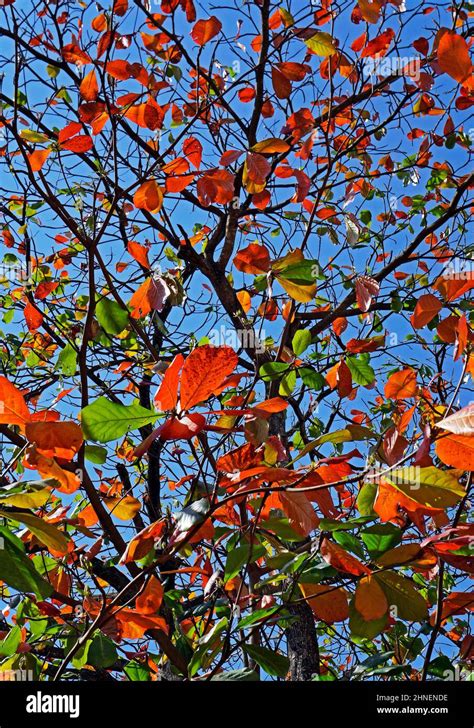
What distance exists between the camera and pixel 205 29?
229cm

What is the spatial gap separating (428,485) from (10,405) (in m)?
0.58

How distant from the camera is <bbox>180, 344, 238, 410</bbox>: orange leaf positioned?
0.83 m

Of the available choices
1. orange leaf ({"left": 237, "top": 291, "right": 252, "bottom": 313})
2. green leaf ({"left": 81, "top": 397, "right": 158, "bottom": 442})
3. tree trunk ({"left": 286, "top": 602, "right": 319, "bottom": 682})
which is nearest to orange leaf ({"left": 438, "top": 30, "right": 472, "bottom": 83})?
green leaf ({"left": 81, "top": 397, "right": 158, "bottom": 442})

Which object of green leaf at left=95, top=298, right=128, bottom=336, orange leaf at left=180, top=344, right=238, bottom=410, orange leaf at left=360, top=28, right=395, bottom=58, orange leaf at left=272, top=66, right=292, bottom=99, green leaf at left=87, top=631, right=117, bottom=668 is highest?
orange leaf at left=360, top=28, right=395, bottom=58

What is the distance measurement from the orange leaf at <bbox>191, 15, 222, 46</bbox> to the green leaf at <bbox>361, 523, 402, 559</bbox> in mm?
1977

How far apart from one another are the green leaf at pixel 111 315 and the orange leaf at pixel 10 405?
0.73 m

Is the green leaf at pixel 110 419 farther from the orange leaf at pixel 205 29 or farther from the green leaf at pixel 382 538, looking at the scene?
the orange leaf at pixel 205 29

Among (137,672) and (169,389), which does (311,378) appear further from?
(169,389)

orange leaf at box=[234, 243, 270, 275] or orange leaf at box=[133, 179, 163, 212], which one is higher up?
orange leaf at box=[133, 179, 163, 212]

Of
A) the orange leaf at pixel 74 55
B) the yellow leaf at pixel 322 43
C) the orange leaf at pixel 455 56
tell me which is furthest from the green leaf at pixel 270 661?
the orange leaf at pixel 74 55

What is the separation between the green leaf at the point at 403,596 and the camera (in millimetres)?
936

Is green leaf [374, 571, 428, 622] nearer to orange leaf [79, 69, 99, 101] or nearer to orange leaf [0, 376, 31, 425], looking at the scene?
orange leaf [0, 376, 31, 425]
